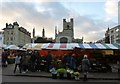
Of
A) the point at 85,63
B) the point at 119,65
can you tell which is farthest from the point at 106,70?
the point at 85,63

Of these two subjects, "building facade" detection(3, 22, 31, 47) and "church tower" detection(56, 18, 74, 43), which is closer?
"church tower" detection(56, 18, 74, 43)

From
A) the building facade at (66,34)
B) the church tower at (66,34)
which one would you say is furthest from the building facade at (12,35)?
the church tower at (66,34)

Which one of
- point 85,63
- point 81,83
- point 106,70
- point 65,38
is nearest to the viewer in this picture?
point 81,83

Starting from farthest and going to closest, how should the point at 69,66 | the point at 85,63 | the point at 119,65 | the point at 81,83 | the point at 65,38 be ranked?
the point at 65,38, the point at 119,65, the point at 69,66, the point at 85,63, the point at 81,83

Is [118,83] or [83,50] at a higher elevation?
[83,50]

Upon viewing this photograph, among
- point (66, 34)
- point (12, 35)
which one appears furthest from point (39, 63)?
point (12, 35)

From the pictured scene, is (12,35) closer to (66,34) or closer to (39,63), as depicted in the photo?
(66,34)

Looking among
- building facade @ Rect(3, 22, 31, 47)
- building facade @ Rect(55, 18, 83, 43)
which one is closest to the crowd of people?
building facade @ Rect(55, 18, 83, 43)

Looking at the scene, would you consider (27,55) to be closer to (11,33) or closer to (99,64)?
(99,64)

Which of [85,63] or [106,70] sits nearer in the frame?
[85,63]

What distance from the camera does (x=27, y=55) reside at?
2306 centimetres

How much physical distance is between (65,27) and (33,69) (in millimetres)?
100999

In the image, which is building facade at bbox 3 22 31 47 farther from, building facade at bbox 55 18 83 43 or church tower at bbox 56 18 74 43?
church tower at bbox 56 18 74 43

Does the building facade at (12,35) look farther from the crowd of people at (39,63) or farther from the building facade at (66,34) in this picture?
the crowd of people at (39,63)
